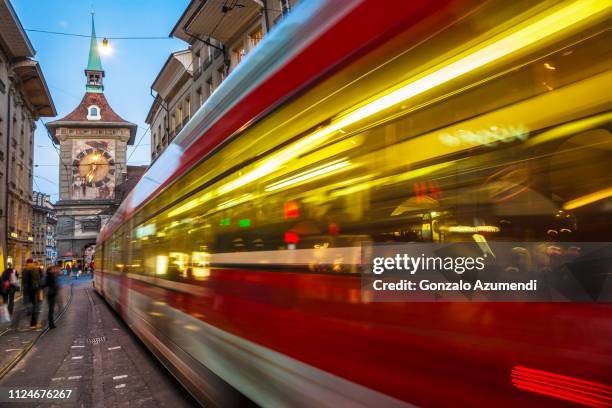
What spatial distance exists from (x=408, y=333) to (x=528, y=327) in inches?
19.5

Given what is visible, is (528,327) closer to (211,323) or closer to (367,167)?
(367,167)

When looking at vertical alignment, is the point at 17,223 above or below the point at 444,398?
above

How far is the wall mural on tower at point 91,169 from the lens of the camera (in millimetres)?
64125

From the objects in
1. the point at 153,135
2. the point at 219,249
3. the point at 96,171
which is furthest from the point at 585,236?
the point at 96,171

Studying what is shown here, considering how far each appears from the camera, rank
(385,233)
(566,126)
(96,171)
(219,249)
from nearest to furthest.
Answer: (566,126), (385,233), (219,249), (96,171)

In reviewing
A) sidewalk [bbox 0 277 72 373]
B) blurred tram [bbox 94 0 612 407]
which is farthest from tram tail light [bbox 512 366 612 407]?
sidewalk [bbox 0 277 72 373]

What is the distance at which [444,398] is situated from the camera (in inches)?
69.6

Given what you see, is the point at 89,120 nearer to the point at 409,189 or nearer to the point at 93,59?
the point at 93,59

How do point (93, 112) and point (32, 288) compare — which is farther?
point (93, 112)

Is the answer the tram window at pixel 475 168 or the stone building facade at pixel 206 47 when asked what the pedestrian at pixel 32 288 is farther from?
the tram window at pixel 475 168

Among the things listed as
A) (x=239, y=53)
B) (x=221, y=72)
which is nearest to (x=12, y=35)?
(x=221, y=72)

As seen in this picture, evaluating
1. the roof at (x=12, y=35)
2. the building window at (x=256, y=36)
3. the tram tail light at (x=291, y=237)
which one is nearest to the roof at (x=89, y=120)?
the roof at (x=12, y=35)

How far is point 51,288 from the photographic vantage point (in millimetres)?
11836

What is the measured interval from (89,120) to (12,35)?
140ft
